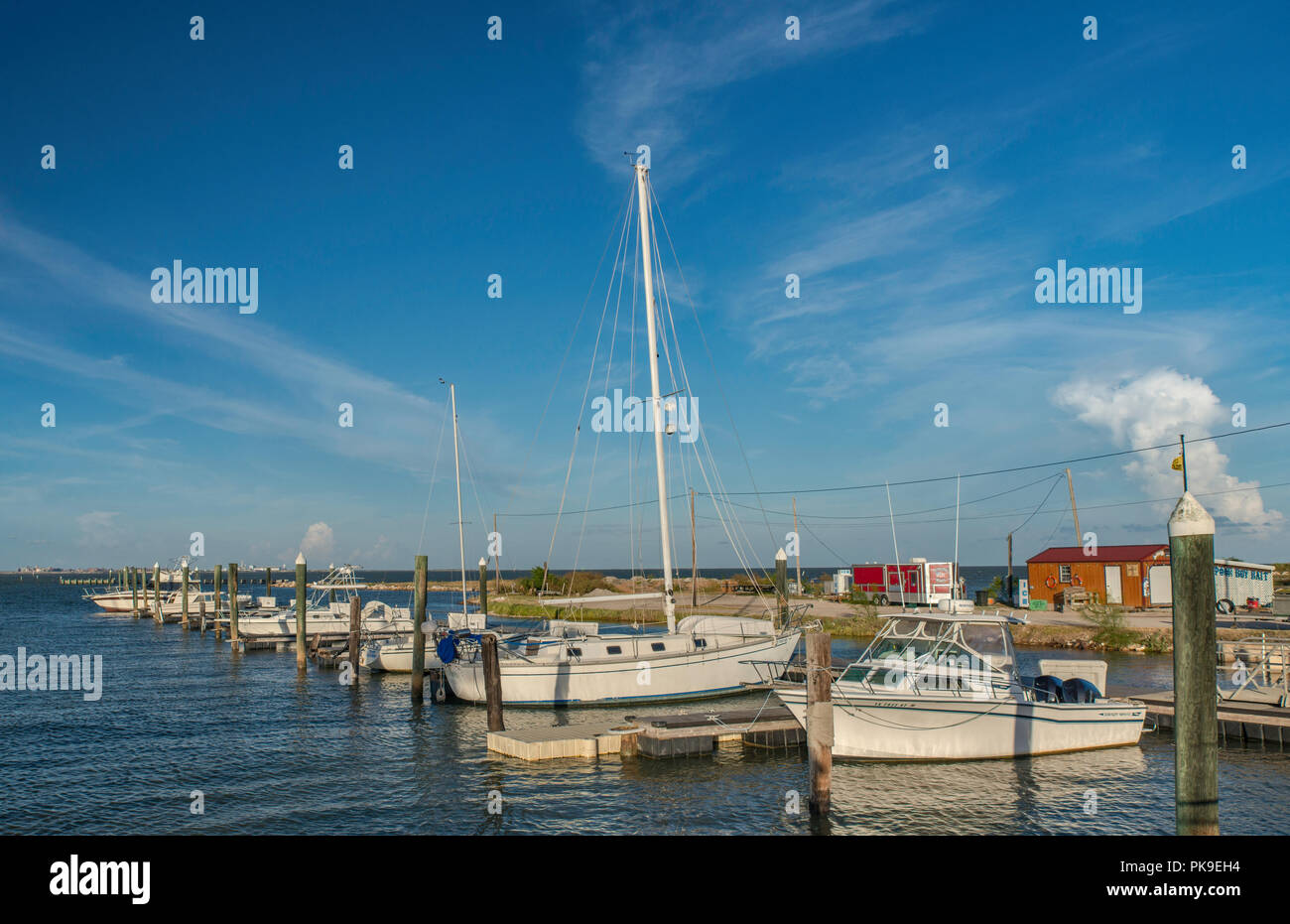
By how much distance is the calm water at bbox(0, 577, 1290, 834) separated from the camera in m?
15.5

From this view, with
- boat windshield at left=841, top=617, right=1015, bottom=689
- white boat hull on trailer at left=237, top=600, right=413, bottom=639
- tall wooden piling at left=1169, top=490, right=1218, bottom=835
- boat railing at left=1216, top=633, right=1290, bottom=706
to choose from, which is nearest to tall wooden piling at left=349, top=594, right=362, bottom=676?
white boat hull on trailer at left=237, top=600, right=413, bottom=639

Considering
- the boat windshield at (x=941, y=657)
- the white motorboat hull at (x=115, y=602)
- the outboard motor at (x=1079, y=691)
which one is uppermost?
the boat windshield at (x=941, y=657)

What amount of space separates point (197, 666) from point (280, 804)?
27859mm

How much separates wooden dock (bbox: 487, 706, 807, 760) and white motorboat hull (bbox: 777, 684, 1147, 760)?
1.89 m

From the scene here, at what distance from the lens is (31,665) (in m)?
43.3

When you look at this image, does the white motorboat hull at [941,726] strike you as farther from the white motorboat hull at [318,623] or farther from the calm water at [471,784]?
the white motorboat hull at [318,623]

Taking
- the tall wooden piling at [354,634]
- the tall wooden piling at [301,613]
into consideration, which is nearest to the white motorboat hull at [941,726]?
the tall wooden piling at [354,634]

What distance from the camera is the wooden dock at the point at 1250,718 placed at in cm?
1995

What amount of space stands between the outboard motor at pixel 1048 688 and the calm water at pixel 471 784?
1.56 metres

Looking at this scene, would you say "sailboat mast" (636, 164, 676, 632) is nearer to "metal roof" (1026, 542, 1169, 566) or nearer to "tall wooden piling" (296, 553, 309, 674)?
"tall wooden piling" (296, 553, 309, 674)
